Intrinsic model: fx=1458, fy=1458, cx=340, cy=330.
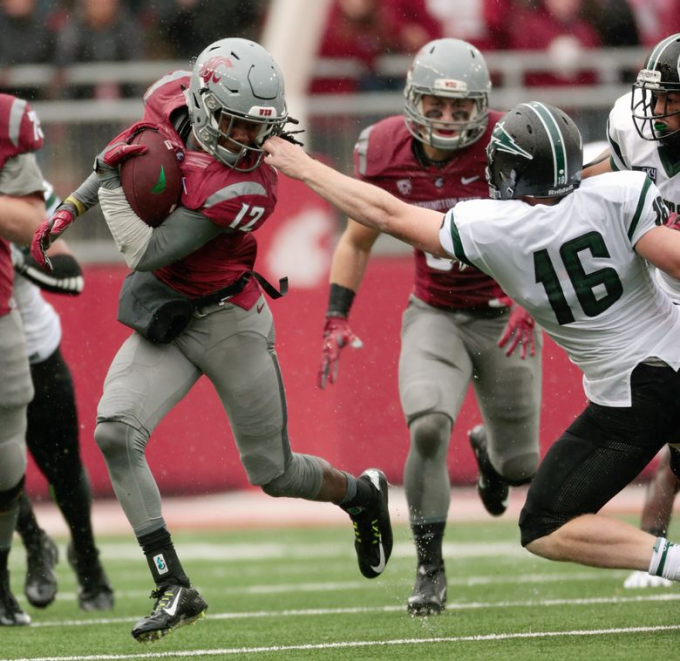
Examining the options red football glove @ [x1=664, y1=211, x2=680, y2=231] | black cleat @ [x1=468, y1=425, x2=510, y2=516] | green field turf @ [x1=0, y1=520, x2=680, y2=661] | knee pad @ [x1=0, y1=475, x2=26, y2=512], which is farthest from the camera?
black cleat @ [x1=468, y1=425, x2=510, y2=516]

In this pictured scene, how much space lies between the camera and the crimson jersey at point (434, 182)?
5.43 m

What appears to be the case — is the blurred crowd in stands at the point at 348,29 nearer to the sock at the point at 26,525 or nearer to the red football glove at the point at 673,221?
the sock at the point at 26,525

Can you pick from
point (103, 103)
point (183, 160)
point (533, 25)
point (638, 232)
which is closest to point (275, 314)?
point (103, 103)

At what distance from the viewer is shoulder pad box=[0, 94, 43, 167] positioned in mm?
4992

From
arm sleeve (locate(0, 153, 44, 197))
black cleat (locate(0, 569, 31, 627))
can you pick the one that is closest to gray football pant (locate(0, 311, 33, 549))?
black cleat (locate(0, 569, 31, 627))

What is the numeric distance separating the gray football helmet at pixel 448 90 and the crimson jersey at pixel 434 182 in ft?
0.25

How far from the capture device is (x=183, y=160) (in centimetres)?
442

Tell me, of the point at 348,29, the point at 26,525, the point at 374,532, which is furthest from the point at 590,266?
the point at 348,29

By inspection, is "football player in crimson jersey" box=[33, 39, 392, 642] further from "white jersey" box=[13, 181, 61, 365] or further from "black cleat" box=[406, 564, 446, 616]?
"white jersey" box=[13, 181, 61, 365]

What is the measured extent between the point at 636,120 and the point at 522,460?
5.01ft

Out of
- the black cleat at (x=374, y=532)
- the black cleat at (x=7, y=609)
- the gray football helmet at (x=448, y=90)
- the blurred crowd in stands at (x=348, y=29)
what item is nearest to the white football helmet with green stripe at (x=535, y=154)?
the gray football helmet at (x=448, y=90)

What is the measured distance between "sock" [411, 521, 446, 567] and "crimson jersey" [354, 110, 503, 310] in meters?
0.85

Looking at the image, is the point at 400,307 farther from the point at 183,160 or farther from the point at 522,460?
the point at 183,160

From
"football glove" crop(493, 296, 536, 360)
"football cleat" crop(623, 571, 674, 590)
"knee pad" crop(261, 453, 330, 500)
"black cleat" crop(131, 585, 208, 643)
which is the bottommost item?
"football cleat" crop(623, 571, 674, 590)
